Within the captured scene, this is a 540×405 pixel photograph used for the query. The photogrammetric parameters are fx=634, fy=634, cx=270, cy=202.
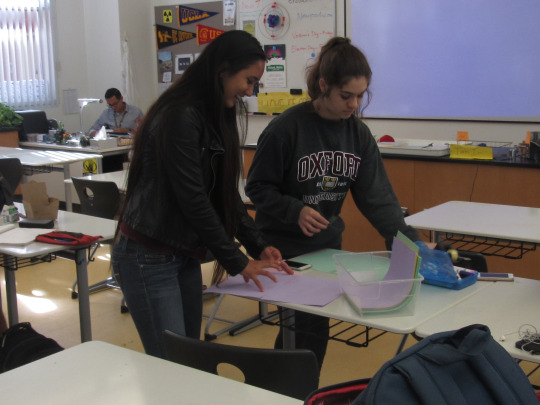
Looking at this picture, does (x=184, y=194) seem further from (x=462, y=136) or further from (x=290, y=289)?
(x=462, y=136)

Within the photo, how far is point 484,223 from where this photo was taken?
2.67 meters

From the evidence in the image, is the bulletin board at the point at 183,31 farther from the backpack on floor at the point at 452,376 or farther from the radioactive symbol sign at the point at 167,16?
the backpack on floor at the point at 452,376

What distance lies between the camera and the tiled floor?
3.03m

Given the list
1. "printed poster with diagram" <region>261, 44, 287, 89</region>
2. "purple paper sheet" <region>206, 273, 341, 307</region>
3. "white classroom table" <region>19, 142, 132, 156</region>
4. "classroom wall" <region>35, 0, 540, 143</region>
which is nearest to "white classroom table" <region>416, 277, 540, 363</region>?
"purple paper sheet" <region>206, 273, 341, 307</region>

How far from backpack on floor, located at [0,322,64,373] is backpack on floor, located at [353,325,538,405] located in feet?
4.63

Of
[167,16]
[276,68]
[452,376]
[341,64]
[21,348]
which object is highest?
[167,16]

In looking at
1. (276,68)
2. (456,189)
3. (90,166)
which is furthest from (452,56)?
(90,166)

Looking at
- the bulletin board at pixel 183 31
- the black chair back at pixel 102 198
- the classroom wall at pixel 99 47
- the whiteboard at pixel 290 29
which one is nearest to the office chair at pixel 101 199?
the black chair back at pixel 102 198

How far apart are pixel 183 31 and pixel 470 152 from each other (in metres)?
4.41

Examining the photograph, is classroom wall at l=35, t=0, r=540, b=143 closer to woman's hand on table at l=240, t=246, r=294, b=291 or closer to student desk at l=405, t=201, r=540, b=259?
student desk at l=405, t=201, r=540, b=259

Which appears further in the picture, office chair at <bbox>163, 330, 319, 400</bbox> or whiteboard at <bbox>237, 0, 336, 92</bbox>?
whiteboard at <bbox>237, 0, 336, 92</bbox>

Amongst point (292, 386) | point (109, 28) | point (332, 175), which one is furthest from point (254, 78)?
point (109, 28)

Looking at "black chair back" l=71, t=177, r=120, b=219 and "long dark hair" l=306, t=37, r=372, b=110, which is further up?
"long dark hair" l=306, t=37, r=372, b=110

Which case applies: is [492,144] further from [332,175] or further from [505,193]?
[332,175]
